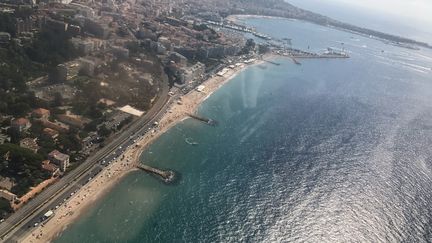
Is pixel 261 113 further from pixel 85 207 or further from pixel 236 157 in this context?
pixel 85 207

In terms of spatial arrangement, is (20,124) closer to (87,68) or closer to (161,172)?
(161,172)

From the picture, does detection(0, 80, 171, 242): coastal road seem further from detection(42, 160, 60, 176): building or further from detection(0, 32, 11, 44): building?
detection(0, 32, 11, 44): building

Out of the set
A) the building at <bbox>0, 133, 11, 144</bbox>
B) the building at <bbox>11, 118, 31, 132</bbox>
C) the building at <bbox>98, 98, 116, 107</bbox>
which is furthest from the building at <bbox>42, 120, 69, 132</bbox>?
the building at <bbox>98, 98, 116, 107</bbox>

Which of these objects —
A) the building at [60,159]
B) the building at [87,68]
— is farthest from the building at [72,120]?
the building at [87,68]

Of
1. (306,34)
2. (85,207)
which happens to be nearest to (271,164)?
(85,207)

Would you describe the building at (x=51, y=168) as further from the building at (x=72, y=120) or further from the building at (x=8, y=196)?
the building at (x=72, y=120)
